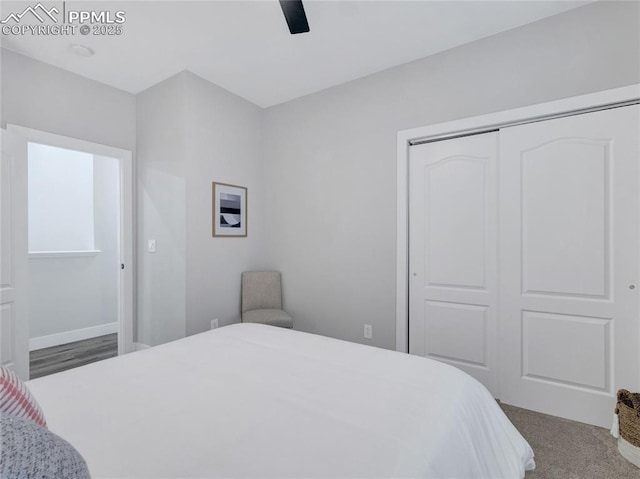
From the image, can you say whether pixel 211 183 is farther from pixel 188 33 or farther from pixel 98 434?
pixel 98 434

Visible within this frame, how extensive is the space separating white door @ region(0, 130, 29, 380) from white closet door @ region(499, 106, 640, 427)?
140 inches

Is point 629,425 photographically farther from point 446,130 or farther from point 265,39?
point 265,39

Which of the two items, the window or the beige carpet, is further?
the window

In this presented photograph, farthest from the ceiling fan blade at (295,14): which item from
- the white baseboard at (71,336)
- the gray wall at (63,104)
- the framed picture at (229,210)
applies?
the white baseboard at (71,336)

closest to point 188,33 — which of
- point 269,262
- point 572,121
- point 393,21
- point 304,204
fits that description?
point 393,21

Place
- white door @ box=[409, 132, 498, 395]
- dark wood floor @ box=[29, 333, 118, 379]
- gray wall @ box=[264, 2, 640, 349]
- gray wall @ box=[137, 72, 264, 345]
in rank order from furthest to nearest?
1. dark wood floor @ box=[29, 333, 118, 379]
2. gray wall @ box=[137, 72, 264, 345]
3. white door @ box=[409, 132, 498, 395]
4. gray wall @ box=[264, 2, 640, 349]

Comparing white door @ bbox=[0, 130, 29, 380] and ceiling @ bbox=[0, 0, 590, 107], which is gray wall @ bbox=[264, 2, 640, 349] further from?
white door @ bbox=[0, 130, 29, 380]

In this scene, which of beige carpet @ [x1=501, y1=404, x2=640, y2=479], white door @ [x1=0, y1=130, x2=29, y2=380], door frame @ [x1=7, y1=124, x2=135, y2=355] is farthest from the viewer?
door frame @ [x1=7, y1=124, x2=135, y2=355]

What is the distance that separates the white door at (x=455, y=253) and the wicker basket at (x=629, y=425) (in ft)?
2.31

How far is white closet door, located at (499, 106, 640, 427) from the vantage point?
1954 mm

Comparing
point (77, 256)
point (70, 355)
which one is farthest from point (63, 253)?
point (70, 355)

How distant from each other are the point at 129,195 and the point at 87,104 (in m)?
0.87

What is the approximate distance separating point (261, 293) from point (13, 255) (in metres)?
1.97

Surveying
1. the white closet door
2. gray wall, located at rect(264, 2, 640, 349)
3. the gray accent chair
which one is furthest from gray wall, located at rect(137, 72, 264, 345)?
the white closet door
